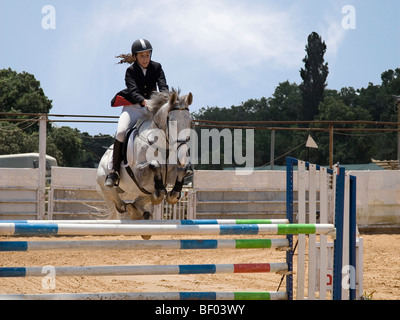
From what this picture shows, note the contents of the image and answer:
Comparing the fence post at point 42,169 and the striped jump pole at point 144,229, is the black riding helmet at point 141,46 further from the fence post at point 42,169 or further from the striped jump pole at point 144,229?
the fence post at point 42,169

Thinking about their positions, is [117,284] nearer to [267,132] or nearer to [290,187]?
[290,187]

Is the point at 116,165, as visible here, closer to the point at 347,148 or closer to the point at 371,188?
the point at 371,188

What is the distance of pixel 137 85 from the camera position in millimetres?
6508

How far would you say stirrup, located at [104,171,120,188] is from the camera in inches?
256

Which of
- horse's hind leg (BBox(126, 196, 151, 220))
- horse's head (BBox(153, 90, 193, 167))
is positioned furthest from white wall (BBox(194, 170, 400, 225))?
horse's head (BBox(153, 90, 193, 167))

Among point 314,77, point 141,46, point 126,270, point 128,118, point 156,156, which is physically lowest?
point 126,270

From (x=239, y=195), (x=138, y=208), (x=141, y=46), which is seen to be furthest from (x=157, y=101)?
(x=239, y=195)

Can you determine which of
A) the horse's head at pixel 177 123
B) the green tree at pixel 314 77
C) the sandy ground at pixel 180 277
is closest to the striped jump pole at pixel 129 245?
the horse's head at pixel 177 123

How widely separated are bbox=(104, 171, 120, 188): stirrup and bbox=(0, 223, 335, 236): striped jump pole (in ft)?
8.97

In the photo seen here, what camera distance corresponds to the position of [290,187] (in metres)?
4.62

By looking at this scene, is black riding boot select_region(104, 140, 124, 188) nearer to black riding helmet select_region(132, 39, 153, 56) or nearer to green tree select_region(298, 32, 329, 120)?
black riding helmet select_region(132, 39, 153, 56)

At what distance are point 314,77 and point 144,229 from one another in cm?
4549
